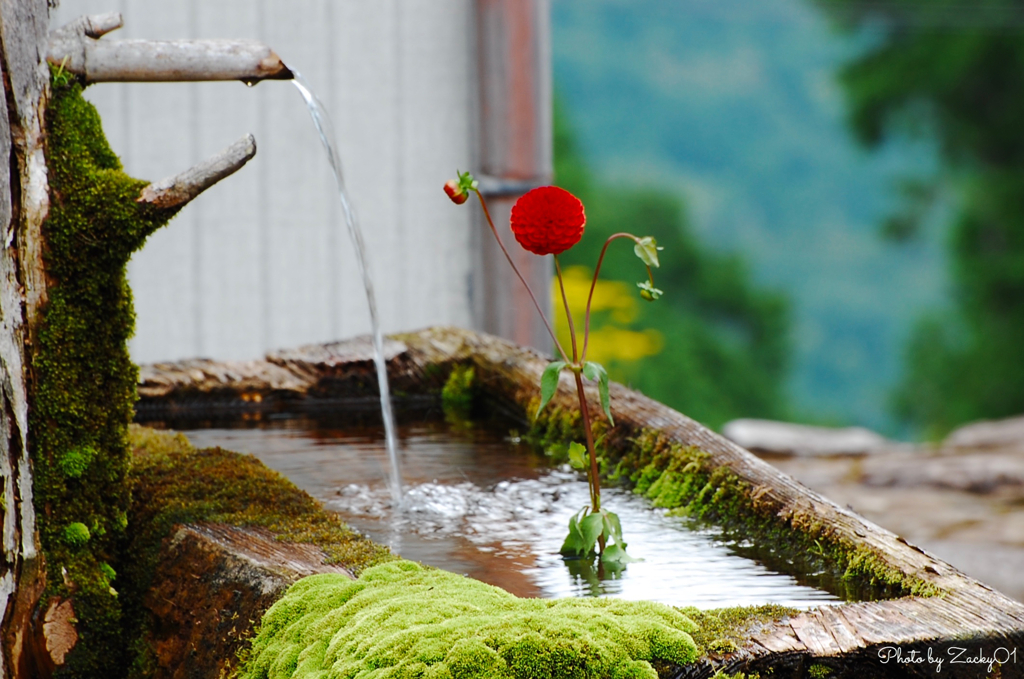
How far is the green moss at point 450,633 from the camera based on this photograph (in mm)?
949

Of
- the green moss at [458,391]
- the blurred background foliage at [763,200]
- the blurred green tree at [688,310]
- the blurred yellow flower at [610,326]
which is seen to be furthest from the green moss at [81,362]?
the blurred green tree at [688,310]

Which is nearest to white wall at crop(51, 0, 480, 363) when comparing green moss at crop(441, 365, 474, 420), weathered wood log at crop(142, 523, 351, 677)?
green moss at crop(441, 365, 474, 420)

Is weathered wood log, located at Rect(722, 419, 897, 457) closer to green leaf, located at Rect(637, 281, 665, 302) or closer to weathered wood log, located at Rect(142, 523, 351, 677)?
green leaf, located at Rect(637, 281, 665, 302)

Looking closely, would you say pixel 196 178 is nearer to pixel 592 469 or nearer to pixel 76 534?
pixel 76 534

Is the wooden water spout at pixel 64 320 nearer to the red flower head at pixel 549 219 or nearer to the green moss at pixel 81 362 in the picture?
the green moss at pixel 81 362

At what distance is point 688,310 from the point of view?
14.1 metres

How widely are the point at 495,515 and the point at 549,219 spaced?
554 millimetres

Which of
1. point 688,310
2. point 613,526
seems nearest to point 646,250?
point 613,526

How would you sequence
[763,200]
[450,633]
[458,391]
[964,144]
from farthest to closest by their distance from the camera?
[763,200] → [964,144] → [458,391] → [450,633]

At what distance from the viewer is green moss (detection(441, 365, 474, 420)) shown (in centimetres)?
276

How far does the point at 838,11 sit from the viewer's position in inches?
420

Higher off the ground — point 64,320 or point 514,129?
point 514,129

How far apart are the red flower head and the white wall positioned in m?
2.84

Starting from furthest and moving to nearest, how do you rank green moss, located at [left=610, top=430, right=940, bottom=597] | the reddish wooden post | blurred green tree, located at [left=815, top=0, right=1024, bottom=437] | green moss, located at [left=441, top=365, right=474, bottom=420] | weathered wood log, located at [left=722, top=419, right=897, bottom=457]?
blurred green tree, located at [left=815, top=0, right=1024, bottom=437], weathered wood log, located at [left=722, top=419, right=897, bottom=457], the reddish wooden post, green moss, located at [left=441, top=365, right=474, bottom=420], green moss, located at [left=610, top=430, right=940, bottom=597]
